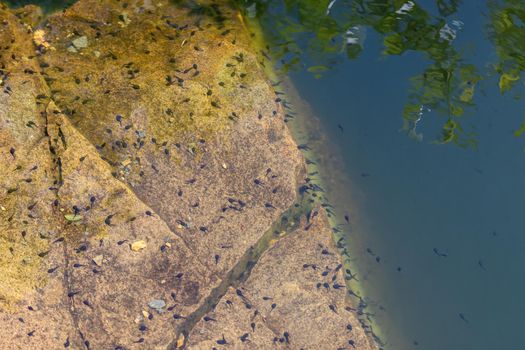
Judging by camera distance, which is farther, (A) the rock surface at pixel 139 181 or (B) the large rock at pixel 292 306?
(B) the large rock at pixel 292 306

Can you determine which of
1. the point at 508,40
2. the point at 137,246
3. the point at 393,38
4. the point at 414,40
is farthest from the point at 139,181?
the point at 508,40

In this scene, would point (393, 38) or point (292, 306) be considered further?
point (393, 38)

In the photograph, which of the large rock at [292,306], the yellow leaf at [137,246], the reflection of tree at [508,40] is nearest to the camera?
the yellow leaf at [137,246]

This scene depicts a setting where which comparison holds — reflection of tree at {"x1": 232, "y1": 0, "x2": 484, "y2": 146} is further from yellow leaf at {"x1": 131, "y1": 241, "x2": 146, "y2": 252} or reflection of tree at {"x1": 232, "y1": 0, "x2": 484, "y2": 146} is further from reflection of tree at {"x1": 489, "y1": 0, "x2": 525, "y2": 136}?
yellow leaf at {"x1": 131, "y1": 241, "x2": 146, "y2": 252}

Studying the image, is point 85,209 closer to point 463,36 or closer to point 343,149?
point 343,149

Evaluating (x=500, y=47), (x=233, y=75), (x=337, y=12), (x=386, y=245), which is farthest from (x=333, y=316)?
(x=500, y=47)

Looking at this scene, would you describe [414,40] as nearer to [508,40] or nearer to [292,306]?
[508,40]

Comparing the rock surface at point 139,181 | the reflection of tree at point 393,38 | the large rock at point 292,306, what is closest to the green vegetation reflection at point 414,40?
the reflection of tree at point 393,38

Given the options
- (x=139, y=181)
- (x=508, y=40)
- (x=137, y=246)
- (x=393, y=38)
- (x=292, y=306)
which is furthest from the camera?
(x=508, y=40)

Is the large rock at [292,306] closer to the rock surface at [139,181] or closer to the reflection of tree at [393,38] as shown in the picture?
the rock surface at [139,181]
